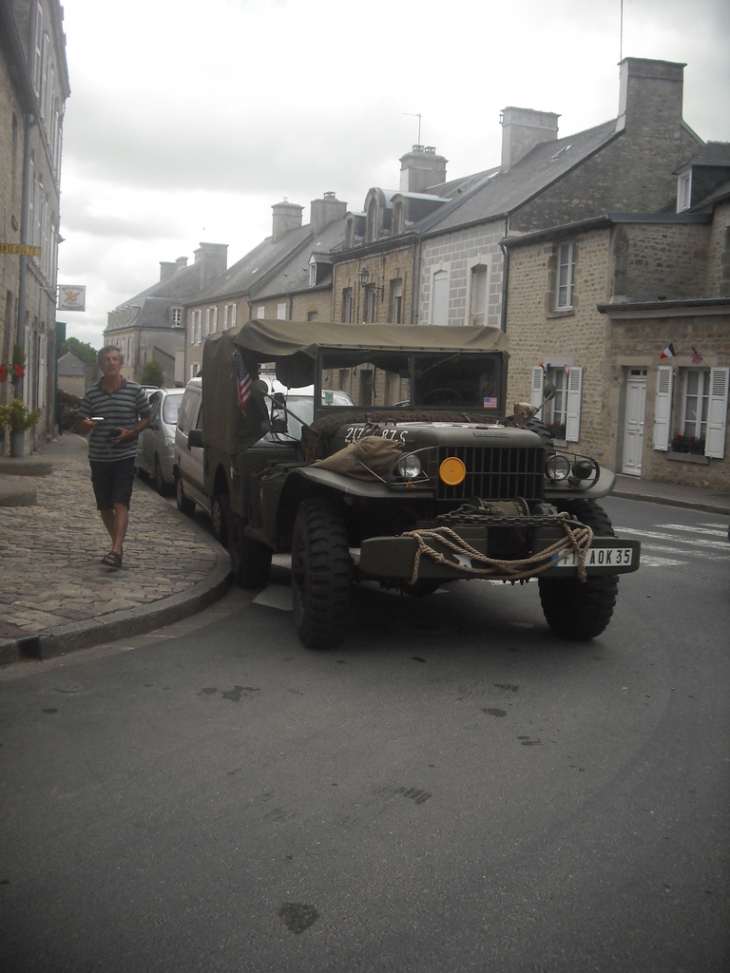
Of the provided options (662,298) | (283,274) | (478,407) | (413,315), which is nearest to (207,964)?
(478,407)

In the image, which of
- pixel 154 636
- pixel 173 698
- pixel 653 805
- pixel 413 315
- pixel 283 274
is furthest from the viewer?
pixel 283 274

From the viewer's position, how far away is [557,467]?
6258 mm

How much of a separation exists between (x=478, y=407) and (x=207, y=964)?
531 cm

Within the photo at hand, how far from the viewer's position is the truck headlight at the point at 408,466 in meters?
5.73

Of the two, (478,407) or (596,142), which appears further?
(596,142)

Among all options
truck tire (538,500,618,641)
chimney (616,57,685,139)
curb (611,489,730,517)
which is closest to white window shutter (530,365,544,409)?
curb (611,489,730,517)

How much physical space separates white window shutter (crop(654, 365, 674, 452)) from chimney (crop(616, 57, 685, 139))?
387 inches

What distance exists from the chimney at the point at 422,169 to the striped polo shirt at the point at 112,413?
115 feet

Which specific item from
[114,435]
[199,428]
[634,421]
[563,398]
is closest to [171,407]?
[199,428]

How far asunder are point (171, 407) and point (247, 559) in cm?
811

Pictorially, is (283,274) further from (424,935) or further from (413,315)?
(424,935)

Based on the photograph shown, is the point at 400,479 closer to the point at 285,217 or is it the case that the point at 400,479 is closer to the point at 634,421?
the point at 634,421

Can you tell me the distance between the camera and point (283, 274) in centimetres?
4903

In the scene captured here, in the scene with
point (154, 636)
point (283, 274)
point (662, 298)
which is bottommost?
point (154, 636)
